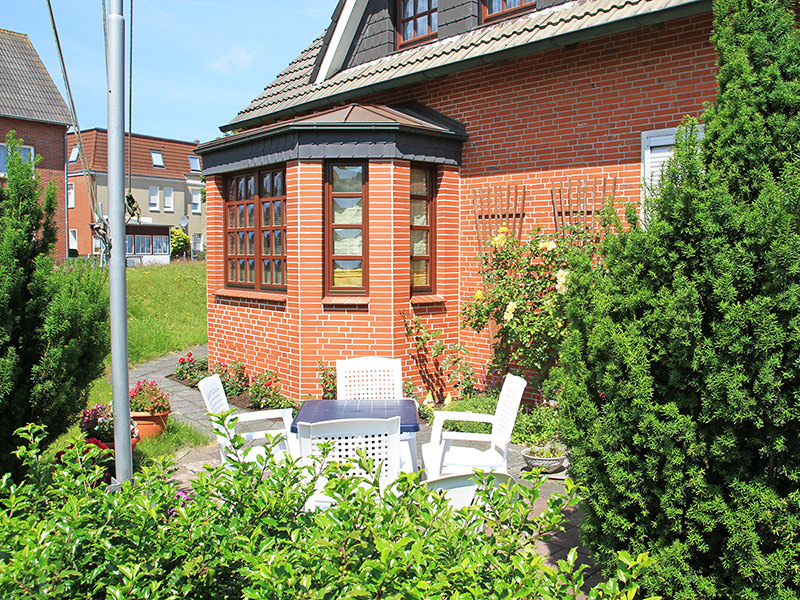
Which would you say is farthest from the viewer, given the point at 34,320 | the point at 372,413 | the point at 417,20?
the point at 417,20

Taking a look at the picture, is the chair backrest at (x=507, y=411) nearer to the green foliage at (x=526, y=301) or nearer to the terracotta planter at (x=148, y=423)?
the green foliage at (x=526, y=301)

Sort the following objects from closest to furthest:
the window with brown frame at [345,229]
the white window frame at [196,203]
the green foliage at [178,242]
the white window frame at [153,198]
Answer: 1. the window with brown frame at [345,229]
2. the green foliage at [178,242]
3. the white window frame at [153,198]
4. the white window frame at [196,203]

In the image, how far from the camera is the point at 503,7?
896 cm

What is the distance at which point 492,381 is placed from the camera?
8.70m

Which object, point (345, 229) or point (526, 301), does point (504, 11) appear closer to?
point (345, 229)

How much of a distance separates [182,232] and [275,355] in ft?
133

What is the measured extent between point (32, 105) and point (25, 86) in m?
1.21

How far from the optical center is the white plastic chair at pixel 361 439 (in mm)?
4113

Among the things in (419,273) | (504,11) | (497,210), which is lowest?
(419,273)

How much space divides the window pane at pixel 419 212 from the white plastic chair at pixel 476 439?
158 inches

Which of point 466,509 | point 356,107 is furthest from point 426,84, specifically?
point 466,509

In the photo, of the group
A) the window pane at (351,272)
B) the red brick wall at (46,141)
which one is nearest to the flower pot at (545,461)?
the window pane at (351,272)

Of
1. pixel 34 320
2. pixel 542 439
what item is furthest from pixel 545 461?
pixel 34 320

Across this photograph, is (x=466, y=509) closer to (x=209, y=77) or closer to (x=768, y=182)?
(x=768, y=182)
